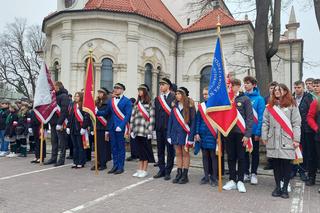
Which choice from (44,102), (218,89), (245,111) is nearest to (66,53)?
(44,102)

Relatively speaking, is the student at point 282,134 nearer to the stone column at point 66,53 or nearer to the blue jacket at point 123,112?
the blue jacket at point 123,112

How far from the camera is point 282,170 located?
641 centimetres

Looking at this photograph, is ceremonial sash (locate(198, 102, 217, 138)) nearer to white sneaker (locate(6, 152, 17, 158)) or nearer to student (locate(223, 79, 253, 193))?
student (locate(223, 79, 253, 193))

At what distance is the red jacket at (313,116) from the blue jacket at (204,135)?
203 centimetres

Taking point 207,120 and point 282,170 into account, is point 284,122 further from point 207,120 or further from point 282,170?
point 207,120

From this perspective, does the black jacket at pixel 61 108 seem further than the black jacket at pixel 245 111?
Yes

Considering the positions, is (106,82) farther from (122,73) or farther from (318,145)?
(318,145)

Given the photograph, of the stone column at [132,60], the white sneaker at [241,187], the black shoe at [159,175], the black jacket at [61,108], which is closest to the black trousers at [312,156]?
the white sneaker at [241,187]

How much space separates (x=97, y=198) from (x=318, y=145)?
15.1 ft

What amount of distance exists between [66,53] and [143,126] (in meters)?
15.6

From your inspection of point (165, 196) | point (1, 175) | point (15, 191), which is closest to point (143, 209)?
point (165, 196)

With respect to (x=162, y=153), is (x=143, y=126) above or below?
above

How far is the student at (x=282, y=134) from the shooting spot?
20.5ft

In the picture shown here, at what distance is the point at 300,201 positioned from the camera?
237 inches
